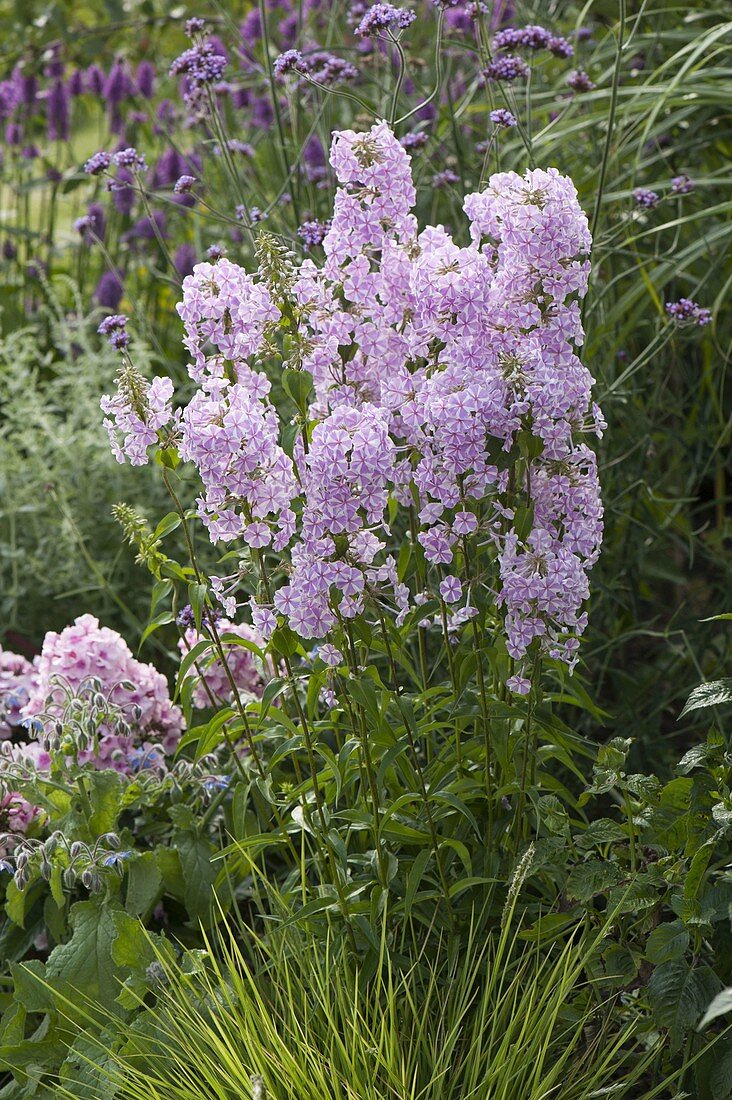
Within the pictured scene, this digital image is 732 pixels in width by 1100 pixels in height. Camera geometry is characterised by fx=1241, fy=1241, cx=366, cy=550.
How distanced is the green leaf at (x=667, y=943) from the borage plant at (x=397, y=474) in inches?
10.6

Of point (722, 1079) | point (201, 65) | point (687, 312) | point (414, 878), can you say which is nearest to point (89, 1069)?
→ point (414, 878)

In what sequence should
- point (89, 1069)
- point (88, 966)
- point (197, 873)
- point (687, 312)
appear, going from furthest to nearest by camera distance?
1. point (687, 312)
2. point (197, 873)
3. point (88, 966)
4. point (89, 1069)

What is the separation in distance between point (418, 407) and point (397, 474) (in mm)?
97

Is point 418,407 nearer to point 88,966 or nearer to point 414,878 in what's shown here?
point 414,878

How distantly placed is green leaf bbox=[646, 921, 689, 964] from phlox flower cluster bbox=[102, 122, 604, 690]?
39 centimetres

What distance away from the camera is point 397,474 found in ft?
5.65

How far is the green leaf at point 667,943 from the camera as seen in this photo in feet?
5.62

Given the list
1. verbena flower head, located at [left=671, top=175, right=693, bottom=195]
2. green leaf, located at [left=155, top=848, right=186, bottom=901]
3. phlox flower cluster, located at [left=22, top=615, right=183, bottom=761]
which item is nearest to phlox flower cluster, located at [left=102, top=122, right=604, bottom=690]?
green leaf, located at [left=155, top=848, right=186, bottom=901]

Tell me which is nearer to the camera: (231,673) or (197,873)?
(197,873)

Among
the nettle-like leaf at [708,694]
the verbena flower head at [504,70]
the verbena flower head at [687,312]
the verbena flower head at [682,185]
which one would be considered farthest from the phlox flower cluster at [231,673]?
the verbena flower head at [682,185]

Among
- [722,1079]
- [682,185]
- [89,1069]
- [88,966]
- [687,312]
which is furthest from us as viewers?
[682,185]

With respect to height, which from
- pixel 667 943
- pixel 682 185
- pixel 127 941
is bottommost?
pixel 127 941

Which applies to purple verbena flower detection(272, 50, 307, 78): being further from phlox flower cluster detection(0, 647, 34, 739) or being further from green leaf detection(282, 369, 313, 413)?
phlox flower cluster detection(0, 647, 34, 739)

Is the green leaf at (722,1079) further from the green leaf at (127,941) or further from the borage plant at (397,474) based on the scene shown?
the green leaf at (127,941)
